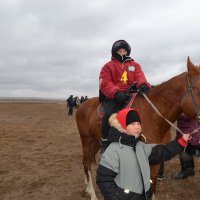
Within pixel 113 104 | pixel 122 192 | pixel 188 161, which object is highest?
pixel 113 104

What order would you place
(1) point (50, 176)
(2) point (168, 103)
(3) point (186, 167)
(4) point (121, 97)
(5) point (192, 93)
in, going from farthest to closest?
1. (1) point (50, 176)
2. (3) point (186, 167)
3. (4) point (121, 97)
4. (2) point (168, 103)
5. (5) point (192, 93)

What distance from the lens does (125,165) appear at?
3.54m

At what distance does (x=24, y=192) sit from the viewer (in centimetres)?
745

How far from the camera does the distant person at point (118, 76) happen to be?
19.2 ft

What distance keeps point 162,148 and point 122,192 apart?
0.81 metres

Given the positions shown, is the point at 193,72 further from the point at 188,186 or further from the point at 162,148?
the point at 188,186

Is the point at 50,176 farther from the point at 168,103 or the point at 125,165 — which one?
the point at 125,165

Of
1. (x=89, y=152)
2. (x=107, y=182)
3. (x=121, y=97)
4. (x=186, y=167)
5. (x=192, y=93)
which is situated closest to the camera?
(x=107, y=182)

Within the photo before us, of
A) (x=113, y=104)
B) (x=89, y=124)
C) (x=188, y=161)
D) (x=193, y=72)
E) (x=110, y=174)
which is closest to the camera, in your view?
(x=110, y=174)

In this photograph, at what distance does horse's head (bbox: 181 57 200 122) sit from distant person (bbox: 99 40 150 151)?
1039mm

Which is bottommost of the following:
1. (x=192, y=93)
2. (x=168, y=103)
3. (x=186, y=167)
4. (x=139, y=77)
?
(x=186, y=167)

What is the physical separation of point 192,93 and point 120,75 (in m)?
1.60

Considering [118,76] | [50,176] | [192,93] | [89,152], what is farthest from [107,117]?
[50,176]

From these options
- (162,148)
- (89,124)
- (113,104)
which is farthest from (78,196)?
(162,148)
